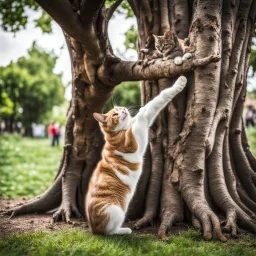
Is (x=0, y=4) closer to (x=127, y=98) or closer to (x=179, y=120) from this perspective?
(x=179, y=120)

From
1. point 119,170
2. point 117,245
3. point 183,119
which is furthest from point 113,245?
point 183,119

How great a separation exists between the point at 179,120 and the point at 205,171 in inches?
33.8

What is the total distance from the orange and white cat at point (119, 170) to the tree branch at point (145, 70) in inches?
15.7

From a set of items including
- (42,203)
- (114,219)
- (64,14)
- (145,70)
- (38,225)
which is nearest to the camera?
(64,14)

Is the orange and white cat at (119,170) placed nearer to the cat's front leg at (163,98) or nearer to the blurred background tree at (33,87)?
the cat's front leg at (163,98)

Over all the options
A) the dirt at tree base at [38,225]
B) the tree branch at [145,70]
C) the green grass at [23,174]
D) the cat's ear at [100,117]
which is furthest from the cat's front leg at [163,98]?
the green grass at [23,174]

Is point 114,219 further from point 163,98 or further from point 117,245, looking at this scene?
point 163,98

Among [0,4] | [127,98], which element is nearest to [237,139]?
[0,4]

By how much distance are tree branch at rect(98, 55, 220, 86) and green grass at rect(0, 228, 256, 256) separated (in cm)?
197

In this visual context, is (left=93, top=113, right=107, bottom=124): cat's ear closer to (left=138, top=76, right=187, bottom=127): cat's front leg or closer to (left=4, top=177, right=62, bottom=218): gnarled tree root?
(left=138, top=76, right=187, bottom=127): cat's front leg

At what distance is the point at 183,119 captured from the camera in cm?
449

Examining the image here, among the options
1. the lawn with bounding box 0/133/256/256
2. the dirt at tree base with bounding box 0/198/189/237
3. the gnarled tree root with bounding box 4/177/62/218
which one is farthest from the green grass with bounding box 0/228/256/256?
the gnarled tree root with bounding box 4/177/62/218

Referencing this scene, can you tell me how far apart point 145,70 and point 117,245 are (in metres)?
2.17

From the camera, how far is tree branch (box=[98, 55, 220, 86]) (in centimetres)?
325
